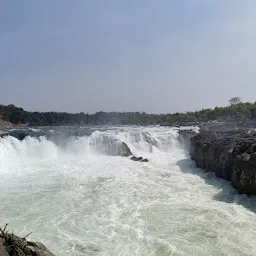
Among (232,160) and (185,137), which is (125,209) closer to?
(232,160)

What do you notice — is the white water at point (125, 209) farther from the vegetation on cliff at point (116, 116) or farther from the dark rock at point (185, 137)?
the vegetation on cliff at point (116, 116)

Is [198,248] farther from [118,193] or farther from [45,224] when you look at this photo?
[118,193]

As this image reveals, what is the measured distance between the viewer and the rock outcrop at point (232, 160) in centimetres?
1355

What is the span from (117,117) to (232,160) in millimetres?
105091

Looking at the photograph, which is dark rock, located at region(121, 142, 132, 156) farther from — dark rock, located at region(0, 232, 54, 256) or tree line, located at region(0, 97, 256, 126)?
tree line, located at region(0, 97, 256, 126)

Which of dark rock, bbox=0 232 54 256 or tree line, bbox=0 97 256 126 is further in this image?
tree line, bbox=0 97 256 126

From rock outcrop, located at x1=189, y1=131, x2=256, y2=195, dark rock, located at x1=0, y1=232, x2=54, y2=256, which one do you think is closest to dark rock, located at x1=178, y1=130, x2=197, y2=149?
rock outcrop, located at x1=189, y1=131, x2=256, y2=195

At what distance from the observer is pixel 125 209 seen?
485 inches

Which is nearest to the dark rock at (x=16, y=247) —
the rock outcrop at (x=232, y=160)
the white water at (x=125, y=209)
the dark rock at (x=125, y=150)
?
the white water at (x=125, y=209)

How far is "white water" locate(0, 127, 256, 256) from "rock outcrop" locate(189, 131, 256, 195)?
1.94ft

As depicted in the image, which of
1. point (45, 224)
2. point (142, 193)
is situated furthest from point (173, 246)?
point (142, 193)

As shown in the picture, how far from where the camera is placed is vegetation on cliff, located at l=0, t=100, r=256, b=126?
81769 millimetres

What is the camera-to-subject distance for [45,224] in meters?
10.6

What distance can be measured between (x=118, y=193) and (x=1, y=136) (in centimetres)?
1619
